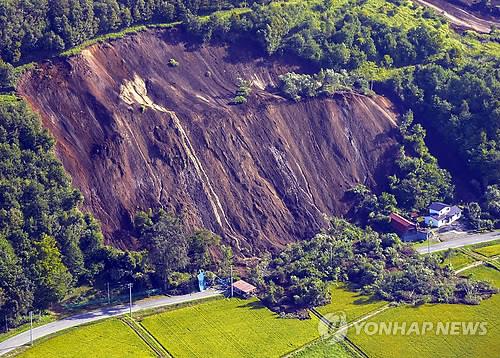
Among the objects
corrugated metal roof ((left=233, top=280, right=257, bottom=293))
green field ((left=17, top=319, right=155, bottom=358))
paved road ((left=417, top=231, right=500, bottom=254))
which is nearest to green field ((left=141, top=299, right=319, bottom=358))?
corrugated metal roof ((left=233, top=280, right=257, bottom=293))

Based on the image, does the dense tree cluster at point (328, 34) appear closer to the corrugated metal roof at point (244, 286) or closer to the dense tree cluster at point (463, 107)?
the dense tree cluster at point (463, 107)

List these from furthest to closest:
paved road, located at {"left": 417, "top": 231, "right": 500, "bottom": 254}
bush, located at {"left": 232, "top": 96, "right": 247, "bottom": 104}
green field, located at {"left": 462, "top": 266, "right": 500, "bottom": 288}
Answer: bush, located at {"left": 232, "top": 96, "right": 247, "bottom": 104} → paved road, located at {"left": 417, "top": 231, "right": 500, "bottom": 254} → green field, located at {"left": 462, "top": 266, "right": 500, "bottom": 288}

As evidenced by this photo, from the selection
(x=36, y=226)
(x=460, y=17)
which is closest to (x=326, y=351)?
(x=36, y=226)

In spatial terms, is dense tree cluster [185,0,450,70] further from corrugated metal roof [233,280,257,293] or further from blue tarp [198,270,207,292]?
corrugated metal roof [233,280,257,293]

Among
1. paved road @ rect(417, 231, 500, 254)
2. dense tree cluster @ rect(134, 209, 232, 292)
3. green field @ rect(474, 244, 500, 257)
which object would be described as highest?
dense tree cluster @ rect(134, 209, 232, 292)

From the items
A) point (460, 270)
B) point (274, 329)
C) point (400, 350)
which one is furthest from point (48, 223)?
point (460, 270)

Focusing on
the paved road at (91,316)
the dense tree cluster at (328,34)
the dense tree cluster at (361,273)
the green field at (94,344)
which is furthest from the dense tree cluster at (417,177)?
the green field at (94,344)
